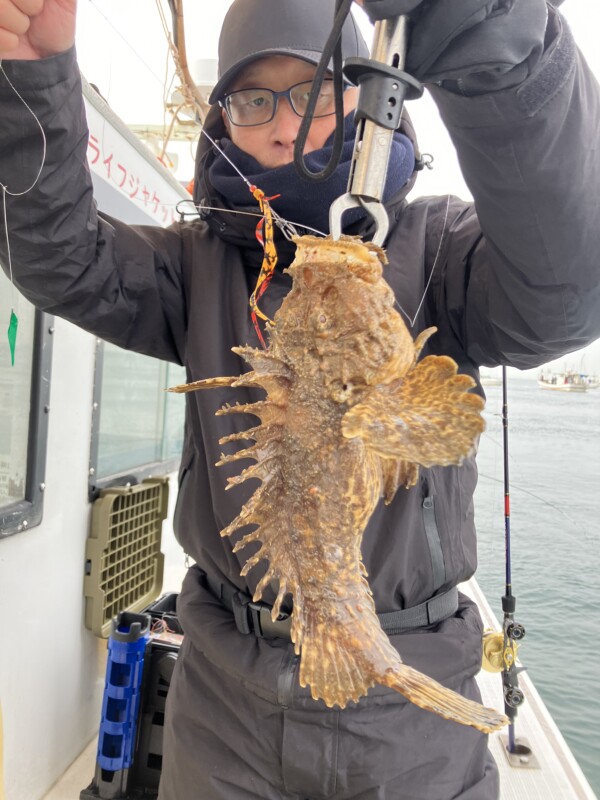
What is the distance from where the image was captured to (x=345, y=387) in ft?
4.50

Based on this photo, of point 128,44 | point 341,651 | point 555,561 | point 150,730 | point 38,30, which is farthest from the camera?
point 555,561

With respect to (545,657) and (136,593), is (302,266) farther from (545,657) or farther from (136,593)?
(545,657)

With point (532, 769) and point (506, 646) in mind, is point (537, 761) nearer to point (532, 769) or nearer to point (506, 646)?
point (532, 769)

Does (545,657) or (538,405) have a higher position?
(538,405)

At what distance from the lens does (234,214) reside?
217 cm

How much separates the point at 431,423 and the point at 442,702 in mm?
667

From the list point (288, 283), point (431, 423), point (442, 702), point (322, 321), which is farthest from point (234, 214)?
point (442, 702)

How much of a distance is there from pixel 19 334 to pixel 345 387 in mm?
2192

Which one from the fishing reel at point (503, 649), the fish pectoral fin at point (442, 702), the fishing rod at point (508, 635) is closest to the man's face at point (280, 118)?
the fishing rod at point (508, 635)

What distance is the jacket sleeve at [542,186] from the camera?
1.36m

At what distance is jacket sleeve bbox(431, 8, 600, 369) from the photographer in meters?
1.36

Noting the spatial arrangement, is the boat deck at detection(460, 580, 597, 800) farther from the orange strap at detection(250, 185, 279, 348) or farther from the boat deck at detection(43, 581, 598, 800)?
the orange strap at detection(250, 185, 279, 348)

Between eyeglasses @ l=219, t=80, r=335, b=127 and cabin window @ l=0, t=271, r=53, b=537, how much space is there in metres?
1.40

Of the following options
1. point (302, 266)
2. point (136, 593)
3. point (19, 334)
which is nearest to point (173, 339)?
point (19, 334)
